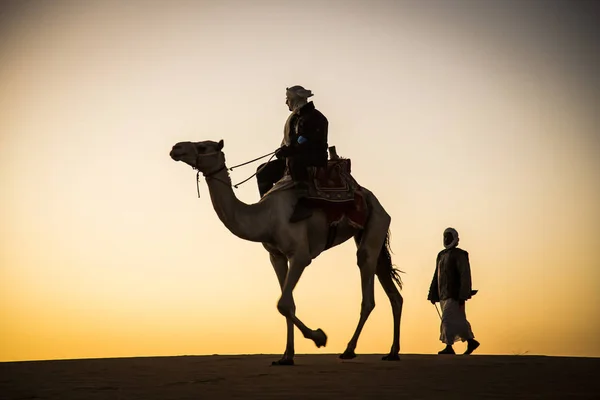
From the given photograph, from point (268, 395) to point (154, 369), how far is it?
3.63 m

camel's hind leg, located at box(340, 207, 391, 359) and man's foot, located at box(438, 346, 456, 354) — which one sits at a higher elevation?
camel's hind leg, located at box(340, 207, 391, 359)

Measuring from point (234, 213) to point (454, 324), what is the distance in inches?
215

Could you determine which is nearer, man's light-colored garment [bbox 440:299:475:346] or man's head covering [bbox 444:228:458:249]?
man's light-colored garment [bbox 440:299:475:346]

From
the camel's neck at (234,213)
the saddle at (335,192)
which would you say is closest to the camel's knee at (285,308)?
the camel's neck at (234,213)

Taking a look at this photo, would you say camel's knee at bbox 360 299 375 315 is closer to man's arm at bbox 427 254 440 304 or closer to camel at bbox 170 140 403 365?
camel at bbox 170 140 403 365

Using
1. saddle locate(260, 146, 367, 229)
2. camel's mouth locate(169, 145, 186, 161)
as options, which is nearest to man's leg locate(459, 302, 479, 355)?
saddle locate(260, 146, 367, 229)

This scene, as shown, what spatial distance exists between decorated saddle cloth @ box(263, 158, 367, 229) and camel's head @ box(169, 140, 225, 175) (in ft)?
2.96

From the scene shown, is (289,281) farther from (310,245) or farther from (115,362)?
(115,362)

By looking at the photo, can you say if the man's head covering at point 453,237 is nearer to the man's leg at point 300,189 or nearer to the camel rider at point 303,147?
the camel rider at point 303,147

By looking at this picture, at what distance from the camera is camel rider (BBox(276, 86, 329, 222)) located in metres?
13.9

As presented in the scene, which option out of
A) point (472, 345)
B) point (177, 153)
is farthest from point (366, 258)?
point (472, 345)

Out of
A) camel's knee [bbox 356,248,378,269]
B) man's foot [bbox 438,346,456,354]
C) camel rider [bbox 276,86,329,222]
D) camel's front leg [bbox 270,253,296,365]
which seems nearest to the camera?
camel's front leg [bbox 270,253,296,365]

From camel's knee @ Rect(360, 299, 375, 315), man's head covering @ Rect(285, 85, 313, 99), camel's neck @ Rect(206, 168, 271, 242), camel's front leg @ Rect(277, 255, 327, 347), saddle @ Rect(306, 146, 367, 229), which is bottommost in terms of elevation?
camel's front leg @ Rect(277, 255, 327, 347)

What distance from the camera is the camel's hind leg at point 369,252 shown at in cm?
1472
